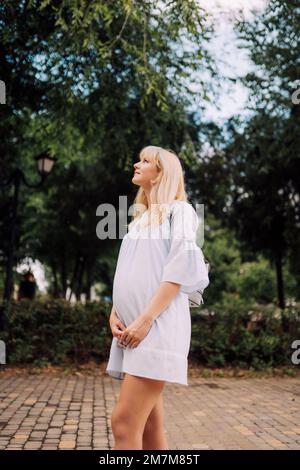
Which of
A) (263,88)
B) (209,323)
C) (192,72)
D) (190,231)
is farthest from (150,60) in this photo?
(190,231)

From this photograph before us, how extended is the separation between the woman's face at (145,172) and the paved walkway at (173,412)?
9.10 ft

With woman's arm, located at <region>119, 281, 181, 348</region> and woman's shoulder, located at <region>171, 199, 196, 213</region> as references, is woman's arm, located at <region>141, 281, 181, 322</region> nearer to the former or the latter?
woman's arm, located at <region>119, 281, 181, 348</region>

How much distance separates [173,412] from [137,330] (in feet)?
13.9

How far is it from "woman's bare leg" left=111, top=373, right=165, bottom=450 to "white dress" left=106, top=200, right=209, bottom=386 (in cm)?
6

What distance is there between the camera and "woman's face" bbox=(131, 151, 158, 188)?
3020 millimetres

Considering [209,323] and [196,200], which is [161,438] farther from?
[196,200]

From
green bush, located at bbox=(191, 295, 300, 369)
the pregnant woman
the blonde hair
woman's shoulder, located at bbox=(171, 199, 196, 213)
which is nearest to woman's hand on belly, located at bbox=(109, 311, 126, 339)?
the pregnant woman

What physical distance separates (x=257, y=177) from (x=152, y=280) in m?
14.9

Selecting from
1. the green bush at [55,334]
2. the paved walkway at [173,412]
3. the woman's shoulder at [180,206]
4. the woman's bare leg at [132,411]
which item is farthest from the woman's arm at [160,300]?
the green bush at [55,334]

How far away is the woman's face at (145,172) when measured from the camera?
3020mm

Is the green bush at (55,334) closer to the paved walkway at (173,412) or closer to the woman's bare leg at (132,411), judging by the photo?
the paved walkway at (173,412)

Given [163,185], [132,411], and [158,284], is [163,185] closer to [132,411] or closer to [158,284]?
[158,284]

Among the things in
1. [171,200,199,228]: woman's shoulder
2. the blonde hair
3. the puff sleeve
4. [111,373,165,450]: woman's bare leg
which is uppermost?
the blonde hair

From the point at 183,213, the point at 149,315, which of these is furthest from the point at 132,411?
the point at 183,213
